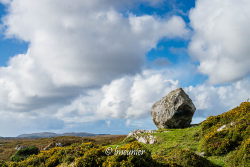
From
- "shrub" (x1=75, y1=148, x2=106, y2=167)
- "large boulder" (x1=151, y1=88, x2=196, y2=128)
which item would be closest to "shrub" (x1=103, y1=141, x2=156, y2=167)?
"shrub" (x1=75, y1=148, x2=106, y2=167)

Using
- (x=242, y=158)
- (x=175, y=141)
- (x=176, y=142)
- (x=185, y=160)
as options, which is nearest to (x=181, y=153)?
(x=185, y=160)

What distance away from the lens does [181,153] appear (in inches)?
630

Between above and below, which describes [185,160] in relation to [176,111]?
below

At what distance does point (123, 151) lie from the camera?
12.5m

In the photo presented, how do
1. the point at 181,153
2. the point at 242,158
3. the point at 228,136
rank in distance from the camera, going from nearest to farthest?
the point at 181,153
the point at 242,158
the point at 228,136

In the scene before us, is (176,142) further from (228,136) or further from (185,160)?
(185,160)

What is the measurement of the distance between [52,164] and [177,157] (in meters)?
8.25

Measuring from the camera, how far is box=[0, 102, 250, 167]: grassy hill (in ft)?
40.6

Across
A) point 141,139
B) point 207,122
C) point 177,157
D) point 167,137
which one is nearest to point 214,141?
point 207,122

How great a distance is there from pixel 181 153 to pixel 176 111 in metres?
23.0

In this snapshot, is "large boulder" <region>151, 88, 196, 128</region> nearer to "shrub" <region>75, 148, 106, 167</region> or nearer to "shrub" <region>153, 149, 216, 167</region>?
"shrub" <region>153, 149, 216, 167</region>

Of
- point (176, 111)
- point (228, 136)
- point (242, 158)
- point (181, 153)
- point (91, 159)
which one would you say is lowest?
point (242, 158)

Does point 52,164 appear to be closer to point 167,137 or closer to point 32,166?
point 32,166

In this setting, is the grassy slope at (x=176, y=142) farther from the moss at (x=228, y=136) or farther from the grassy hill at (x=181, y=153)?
the moss at (x=228, y=136)
